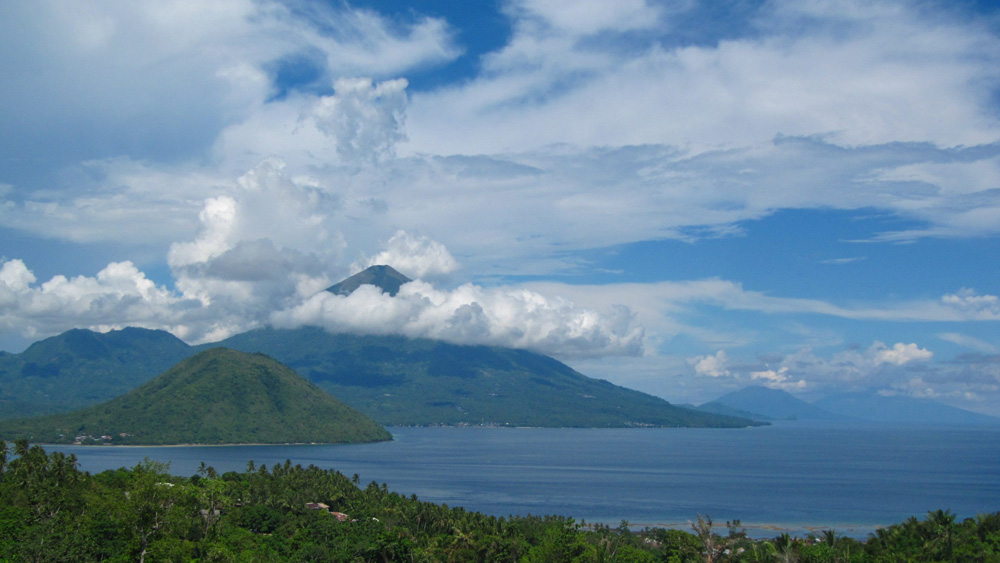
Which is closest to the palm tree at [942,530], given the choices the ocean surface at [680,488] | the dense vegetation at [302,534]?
the dense vegetation at [302,534]

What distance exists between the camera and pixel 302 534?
64562 millimetres

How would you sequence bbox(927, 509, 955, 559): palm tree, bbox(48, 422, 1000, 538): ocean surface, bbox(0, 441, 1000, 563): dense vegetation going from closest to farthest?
bbox(0, 441, 1000, 563): dense vegetation, bbox(927, 509, 955, 559): palm tree, bbox(48, 422, 1000, 538): ocean surface

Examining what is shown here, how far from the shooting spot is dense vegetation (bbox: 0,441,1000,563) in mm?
47250

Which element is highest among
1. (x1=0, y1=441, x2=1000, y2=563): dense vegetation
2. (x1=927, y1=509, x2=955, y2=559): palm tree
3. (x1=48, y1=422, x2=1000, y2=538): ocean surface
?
(x1=927, y1=509, x2=955, y2=559): palm tree

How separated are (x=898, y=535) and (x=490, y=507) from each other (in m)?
61.0

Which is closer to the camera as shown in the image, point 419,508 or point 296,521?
point 296,521

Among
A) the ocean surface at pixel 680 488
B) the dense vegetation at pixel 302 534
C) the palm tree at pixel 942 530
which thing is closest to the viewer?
the dense vegetation at pixel 302 534

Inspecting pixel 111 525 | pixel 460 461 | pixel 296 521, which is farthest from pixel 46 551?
pixel 460 461

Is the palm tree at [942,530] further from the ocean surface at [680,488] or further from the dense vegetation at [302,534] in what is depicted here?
the ocean surface at [680,488]

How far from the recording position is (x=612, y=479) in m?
155

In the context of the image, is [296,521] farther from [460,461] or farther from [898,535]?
[460,461]

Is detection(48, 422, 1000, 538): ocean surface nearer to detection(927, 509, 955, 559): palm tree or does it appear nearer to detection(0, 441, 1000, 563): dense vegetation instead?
detection(0, 441, 1000, 563): dense vegetation

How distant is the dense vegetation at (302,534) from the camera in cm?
4725

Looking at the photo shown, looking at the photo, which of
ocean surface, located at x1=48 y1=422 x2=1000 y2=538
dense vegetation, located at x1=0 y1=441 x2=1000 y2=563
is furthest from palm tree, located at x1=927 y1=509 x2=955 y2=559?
ocean surface, located at x1=48 y1=422 x2=1000 y2=538
